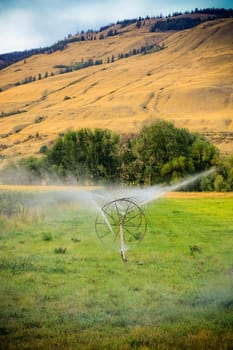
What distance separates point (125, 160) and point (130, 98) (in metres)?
109

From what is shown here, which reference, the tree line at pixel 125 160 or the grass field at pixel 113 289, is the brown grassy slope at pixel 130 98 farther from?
the grass field at pixel 113 289

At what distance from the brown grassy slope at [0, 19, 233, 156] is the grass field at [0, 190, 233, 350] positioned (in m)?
56.1

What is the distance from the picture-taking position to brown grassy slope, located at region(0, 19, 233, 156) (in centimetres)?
9784

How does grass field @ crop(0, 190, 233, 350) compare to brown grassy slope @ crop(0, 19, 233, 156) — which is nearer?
grass field @ crop(0, 190, 233, 350)

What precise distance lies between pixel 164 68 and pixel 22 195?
16861 centimetres

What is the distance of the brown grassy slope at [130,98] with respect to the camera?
9784cm

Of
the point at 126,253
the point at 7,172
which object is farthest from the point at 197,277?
the point at 7,172

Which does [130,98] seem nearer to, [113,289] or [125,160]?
[125,160]

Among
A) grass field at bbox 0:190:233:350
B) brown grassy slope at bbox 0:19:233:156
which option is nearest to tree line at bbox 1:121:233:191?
grass field at bbox 0:190:233:350

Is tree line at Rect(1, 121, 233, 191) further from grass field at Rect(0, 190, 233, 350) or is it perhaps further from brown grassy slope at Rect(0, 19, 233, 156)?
brown grassy slope at Rect(0, 19, 233, 156)

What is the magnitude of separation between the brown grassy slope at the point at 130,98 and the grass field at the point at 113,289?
5612cm

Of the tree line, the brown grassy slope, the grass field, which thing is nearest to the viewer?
the grass field

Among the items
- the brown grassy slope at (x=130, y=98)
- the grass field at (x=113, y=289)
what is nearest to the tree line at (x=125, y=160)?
the grass field at (x=113, y=289)

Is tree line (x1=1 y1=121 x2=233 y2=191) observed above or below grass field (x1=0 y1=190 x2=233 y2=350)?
above
